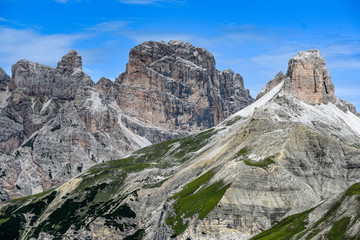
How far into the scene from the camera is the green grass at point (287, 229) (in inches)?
6590

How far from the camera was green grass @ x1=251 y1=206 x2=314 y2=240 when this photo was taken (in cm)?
16738

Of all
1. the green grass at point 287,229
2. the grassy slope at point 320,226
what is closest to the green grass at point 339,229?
the grassy slope at point 320,226

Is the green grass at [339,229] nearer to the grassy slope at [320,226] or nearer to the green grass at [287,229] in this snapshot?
the grassy slope at [320,226]

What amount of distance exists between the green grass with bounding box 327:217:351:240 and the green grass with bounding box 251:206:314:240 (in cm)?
1624

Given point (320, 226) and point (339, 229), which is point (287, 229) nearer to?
point (320, 226)

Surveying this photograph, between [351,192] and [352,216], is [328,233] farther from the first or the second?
[351,192]

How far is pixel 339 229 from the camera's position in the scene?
149500mm

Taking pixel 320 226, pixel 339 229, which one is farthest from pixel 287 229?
pixel 339 229

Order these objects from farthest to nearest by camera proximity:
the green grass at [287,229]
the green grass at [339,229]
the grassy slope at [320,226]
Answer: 1. the green grass at [287,229]
2. the grassy slope at [320,226]
3. the green grass at [339,229]

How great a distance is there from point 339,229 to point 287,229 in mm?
24504

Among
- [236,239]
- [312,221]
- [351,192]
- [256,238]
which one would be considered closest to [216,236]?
[236,239]

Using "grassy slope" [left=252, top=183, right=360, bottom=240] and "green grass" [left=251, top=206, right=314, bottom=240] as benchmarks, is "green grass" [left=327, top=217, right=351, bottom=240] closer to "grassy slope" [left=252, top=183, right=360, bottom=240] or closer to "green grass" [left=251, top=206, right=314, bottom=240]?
"grassy slope" [left=252, top=183, right=360, bottom=240]

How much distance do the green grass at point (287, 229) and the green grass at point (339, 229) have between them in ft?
53.3

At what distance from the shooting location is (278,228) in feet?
600
